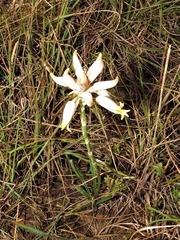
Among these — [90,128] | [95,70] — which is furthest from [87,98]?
[90,128]

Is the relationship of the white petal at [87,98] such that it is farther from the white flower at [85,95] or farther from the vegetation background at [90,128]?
the vegetation background at [90,128]

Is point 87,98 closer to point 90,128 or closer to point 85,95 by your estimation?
point 85,95

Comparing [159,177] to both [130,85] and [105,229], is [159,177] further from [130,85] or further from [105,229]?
[130,85]

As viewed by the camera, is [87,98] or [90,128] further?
[90,128]

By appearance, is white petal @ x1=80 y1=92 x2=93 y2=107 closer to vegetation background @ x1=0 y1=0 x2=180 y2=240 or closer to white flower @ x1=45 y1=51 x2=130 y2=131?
white flower @ x1=45 y1=51 x2=130 y2=131

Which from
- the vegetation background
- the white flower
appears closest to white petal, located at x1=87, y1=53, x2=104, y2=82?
the white flower

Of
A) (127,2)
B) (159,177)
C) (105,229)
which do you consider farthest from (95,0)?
(105,229)

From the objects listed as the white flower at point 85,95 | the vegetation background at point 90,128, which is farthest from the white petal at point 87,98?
the vegetation background at point 90,128
